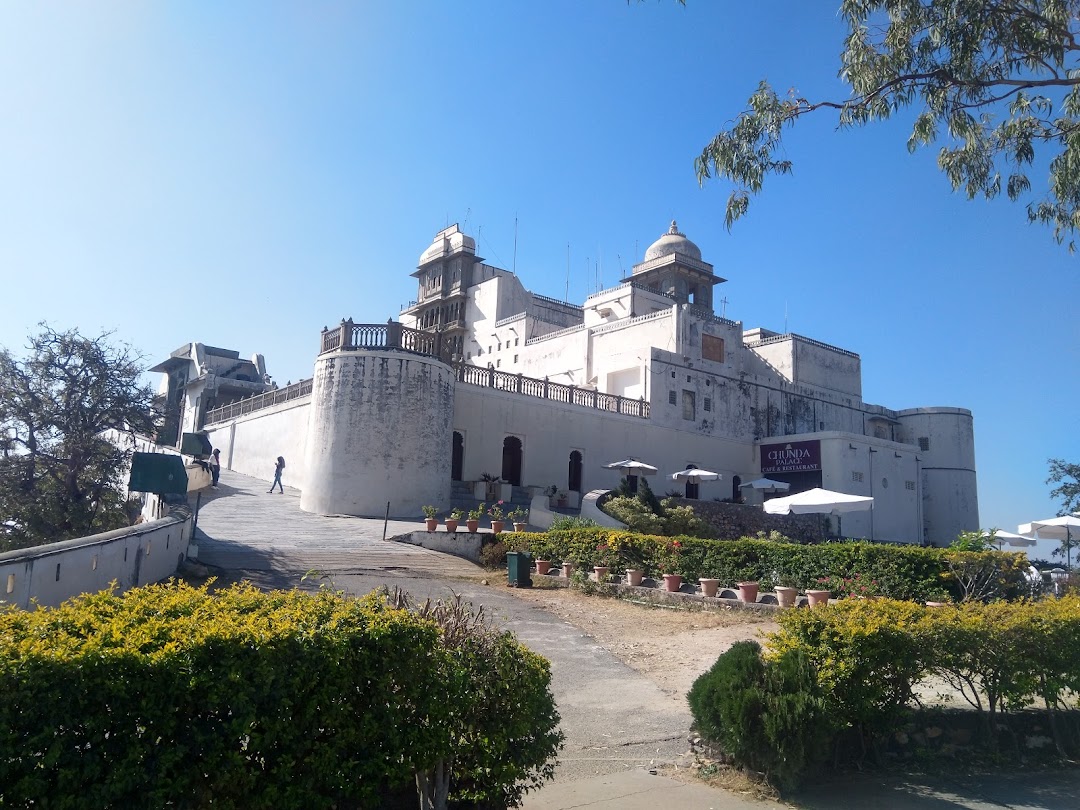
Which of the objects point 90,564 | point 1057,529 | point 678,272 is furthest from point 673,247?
point 90,564

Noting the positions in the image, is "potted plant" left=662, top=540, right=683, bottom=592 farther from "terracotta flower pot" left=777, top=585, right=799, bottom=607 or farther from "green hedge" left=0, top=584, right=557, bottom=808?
"green hedge" left=0, top=584, right=557, bottom=808

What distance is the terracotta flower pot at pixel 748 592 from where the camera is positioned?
42.5 ft

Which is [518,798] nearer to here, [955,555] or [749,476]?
[955,555]

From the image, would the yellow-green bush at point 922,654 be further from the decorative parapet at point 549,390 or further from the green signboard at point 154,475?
the decorative parapet at point 549,390

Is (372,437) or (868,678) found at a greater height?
(372,437)

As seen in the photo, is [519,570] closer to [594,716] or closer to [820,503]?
[594,716]

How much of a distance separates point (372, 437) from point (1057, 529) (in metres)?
19.3

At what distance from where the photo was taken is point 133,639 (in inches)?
129

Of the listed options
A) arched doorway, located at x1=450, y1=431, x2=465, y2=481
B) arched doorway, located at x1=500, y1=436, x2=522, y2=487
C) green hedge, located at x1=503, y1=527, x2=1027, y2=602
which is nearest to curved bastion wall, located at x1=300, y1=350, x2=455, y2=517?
arched doorway, located at x1=450, y1=431, x2=465, y2=481

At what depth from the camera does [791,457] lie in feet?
122

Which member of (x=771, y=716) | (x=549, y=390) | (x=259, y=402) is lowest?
(x=771, y=716)

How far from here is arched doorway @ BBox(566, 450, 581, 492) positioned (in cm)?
3173

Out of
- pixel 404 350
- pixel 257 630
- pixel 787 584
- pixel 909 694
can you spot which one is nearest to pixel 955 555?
pixel 787 584

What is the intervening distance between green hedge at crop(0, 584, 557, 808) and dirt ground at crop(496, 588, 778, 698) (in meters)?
4.79
